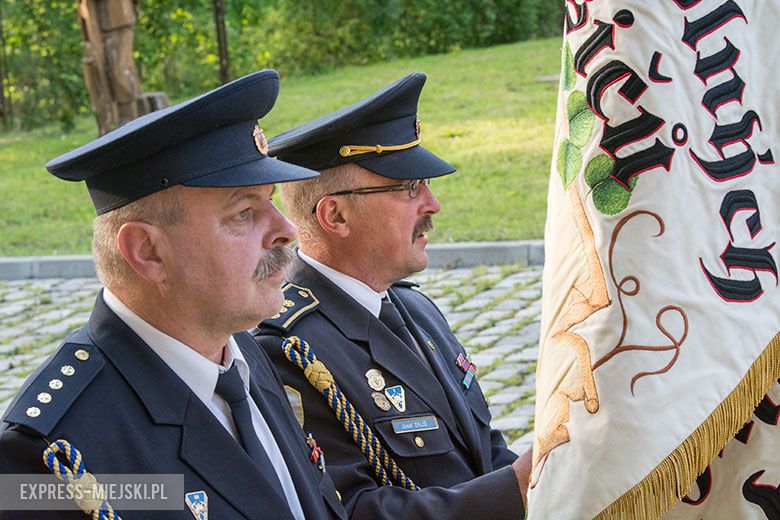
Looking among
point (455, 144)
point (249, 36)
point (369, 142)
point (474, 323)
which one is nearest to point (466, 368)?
point (369, 142)

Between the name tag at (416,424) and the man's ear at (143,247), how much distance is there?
3.17ft

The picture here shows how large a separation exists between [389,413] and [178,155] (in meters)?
1.04

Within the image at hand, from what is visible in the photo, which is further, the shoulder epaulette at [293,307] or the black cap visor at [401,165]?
the black cap visor at [401,165]

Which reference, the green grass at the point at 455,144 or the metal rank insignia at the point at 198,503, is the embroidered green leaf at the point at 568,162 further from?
the green grass at the point at 455,144

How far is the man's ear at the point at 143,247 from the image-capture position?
2.29 metres

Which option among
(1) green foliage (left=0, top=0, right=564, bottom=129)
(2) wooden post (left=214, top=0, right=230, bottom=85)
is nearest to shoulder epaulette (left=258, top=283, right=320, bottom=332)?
(2) wooden post (left=214, top=0, right=230, bottom=85)

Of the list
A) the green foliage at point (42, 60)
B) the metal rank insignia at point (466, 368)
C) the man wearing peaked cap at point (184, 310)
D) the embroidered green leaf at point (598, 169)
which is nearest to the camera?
the man wearing peaked cap at point (184, 310)

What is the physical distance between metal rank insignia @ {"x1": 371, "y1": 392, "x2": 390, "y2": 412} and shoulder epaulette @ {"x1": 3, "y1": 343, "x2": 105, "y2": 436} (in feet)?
3.21

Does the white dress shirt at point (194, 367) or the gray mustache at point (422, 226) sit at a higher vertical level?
the white dress shirt at point (194, 367)

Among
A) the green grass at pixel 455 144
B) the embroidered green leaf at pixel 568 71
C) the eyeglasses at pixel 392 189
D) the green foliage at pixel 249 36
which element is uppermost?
the embroidered green leaf at pixel 568 71

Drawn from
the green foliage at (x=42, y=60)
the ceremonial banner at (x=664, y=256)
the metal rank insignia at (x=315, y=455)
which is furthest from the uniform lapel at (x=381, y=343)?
the green foliage at (x=42, y=60)

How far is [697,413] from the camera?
2.23 metres

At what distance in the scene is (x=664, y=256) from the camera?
7.31 feet

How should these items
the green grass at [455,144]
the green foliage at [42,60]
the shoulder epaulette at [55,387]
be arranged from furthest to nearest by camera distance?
the green foliage at [42,60] < the green grass at [455,144] < the shoulder epaulette at [55,387]
